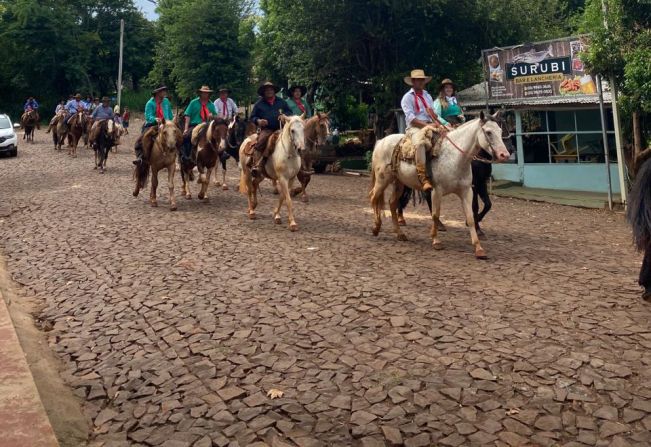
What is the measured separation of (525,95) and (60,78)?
43708 mm

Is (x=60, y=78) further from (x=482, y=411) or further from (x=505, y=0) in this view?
(x=482, y=411)

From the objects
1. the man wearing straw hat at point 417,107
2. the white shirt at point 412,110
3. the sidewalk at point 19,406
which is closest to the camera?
the sidewalk at point 19,406

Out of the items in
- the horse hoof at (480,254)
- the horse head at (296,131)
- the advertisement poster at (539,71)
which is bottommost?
the horse hoof at (480,254)

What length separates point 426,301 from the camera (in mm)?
7371

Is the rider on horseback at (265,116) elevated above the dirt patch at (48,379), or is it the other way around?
the rider on horseback at (265,116)

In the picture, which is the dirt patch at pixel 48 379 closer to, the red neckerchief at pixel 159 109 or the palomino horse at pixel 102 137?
the red neckerchief at pixel 159 109

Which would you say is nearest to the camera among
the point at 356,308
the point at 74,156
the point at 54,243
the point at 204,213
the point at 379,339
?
the point at 379,339

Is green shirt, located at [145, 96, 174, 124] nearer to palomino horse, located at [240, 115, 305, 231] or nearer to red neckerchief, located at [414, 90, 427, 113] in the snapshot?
palomino horse, located at [240, 115, 305, 231]

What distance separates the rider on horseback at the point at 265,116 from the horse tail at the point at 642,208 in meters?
6.85

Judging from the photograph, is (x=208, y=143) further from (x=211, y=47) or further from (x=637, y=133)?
(x=211, y=47)

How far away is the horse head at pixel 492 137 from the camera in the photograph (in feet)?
30.4

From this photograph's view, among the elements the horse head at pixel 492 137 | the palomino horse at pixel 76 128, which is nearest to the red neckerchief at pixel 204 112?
the horse head at pixel 492 137

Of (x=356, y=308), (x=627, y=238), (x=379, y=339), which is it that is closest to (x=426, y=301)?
(x=356, y=308)

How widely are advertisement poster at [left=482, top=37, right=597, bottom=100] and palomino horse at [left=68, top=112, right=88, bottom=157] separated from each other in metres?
16.4
